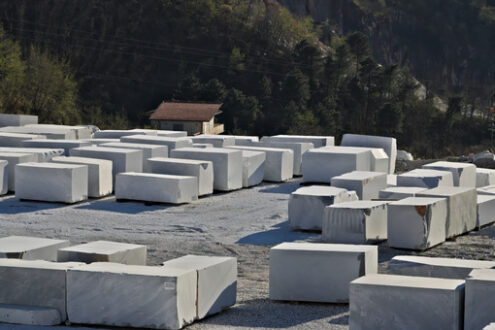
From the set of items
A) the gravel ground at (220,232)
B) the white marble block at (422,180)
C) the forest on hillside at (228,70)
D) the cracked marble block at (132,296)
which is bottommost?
the gravel ground at (220,232)

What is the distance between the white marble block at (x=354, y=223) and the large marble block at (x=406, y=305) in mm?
5463

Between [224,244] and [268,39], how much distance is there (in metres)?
61.8

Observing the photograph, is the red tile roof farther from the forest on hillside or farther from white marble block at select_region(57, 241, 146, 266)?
white marble block at select_region(57, 241, 146, 266)

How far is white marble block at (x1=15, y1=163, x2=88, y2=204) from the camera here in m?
18.5

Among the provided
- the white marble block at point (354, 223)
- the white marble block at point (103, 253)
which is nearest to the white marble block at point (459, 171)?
the white marble block at point (354, 223)

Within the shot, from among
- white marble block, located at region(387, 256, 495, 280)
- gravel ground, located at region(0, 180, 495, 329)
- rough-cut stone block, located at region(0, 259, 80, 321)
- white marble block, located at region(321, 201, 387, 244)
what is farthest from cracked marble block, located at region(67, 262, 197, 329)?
white marble block, located at region(321, 201, 387, 244)

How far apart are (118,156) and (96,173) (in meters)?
1.21

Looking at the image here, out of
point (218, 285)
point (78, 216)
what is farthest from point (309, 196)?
point (218, 285)

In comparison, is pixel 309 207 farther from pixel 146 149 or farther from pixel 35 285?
pixel 35 285

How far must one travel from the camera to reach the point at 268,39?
2977 inches

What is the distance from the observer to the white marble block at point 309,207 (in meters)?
16.1

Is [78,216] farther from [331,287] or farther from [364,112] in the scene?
[364,112]

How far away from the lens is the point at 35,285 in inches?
373

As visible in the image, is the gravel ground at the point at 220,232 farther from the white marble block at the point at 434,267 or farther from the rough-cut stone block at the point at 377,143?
the rough-cut stone block at the point at 377,143
